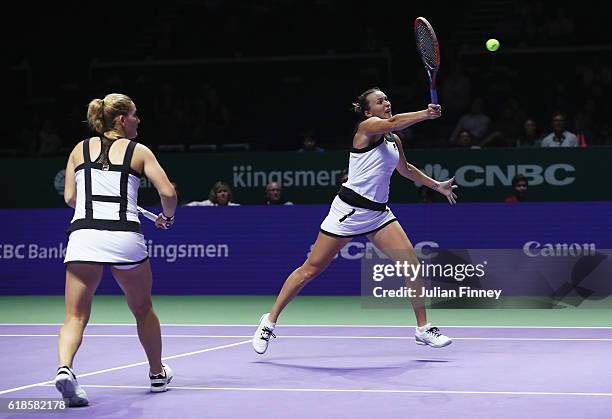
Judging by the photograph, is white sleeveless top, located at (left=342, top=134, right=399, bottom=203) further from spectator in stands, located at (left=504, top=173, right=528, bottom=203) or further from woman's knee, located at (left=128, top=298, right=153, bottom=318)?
spectator in stands, located at (left=504, top=173, right=528, bottom=203)

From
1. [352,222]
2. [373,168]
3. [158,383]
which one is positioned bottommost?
[158,383]

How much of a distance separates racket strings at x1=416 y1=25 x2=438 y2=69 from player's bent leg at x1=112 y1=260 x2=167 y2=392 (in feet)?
10.2

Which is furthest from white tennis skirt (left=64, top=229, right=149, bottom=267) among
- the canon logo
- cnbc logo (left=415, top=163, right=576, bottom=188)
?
cnbc logo (left=415, top=163, right=576, bottom=188)

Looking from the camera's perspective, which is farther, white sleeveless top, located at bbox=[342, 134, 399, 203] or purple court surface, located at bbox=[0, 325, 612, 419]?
white sleeveless top, located at bbox=[342, 134, 399, 203]

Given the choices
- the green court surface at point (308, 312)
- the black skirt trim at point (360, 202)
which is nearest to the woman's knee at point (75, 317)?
the black skirt trim at point (360, 202)

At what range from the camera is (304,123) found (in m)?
19.3

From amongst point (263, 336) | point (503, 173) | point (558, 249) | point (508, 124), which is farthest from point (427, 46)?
point (508, 124)

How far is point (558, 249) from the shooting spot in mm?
13734

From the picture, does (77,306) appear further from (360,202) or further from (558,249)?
(558,249)

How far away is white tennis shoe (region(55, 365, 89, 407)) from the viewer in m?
6.34

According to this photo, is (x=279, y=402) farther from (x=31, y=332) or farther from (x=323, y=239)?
(x=31, y=332)

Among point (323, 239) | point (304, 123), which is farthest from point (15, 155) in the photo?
point (323, 239)

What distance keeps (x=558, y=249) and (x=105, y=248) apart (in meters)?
8.13

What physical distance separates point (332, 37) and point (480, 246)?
759cm
